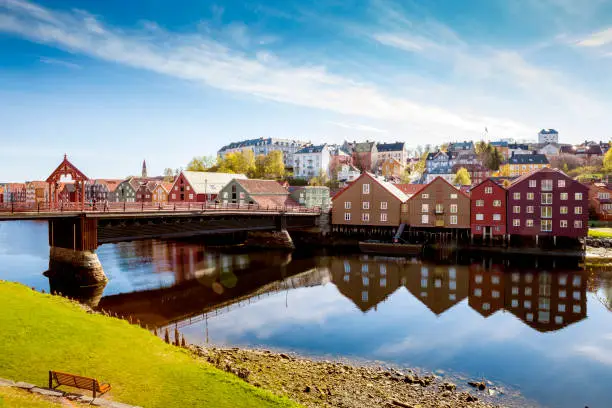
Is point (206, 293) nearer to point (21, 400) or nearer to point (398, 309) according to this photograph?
point (398, 309)

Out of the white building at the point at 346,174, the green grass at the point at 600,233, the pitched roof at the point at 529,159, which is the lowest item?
the green grass at the point at 600,233

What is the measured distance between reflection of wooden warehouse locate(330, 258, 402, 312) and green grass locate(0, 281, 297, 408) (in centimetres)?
2066

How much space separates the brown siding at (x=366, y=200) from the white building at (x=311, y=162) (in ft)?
250

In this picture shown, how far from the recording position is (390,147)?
598 ft

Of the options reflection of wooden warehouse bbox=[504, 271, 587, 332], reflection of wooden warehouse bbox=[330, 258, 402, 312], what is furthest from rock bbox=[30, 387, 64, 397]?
reflection of wooden warehouse bbox=[504, 271, 587, 332]

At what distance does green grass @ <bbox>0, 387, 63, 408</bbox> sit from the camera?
14492 mm

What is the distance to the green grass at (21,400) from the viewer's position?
14492 mm

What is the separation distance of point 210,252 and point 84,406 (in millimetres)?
54482

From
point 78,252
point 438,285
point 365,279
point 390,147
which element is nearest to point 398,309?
point 438,285

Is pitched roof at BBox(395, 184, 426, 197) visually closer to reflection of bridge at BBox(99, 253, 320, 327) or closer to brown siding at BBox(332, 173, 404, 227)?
brown siding at BBox(332, 173, 404, 227)

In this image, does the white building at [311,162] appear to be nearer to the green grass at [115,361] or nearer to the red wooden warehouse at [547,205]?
the red wooden warehouse at [547,205]

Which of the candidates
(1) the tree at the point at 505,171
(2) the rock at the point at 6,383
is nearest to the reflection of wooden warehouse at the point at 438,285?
(2) the rock at the point at 6,383

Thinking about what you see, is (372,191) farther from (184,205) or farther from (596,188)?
(596,188)

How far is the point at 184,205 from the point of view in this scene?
185ft
